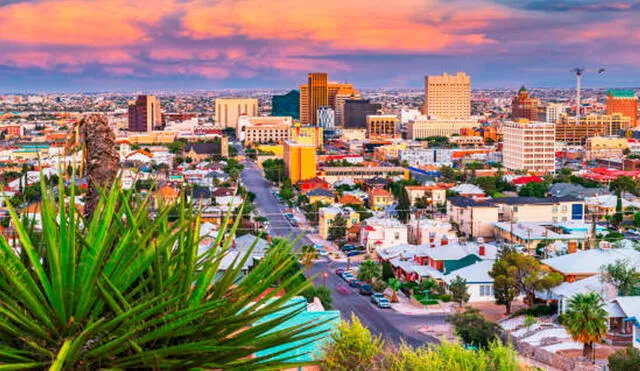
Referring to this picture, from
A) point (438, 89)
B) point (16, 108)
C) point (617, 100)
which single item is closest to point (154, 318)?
point (617, 100)

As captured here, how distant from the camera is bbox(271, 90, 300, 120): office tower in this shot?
5886 inches

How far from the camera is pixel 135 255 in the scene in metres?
2.99

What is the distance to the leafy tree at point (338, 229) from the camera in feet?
104

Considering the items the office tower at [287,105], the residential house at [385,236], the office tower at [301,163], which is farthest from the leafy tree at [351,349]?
the office tower at [287,105]

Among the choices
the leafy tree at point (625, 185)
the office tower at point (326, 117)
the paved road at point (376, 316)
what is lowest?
the paved road at point (376, 316)

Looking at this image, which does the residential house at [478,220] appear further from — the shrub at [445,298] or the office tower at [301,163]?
the office tower at [301,163]

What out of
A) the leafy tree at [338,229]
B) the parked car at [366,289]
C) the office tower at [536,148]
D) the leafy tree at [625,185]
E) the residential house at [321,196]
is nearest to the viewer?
the parked car at [366,289]

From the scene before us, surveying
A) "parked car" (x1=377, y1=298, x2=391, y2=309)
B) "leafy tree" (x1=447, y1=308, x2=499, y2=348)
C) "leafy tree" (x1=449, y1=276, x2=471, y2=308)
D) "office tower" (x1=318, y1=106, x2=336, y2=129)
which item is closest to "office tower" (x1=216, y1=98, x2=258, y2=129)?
"office tower" (x1=318, y1=106, x2=336, y2=129)

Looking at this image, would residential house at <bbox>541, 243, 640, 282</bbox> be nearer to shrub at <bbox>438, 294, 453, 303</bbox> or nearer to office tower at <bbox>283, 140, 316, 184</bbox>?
shrub at <bbox>438, 294, 453, 303</bbox>

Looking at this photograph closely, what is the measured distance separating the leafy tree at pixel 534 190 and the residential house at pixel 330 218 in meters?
11.6

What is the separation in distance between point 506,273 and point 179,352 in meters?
17.7

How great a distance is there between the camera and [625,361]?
508 inches

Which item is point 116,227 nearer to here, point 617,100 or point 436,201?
point 436,201

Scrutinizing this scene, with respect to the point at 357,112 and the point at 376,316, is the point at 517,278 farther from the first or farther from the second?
the point at 357,112
